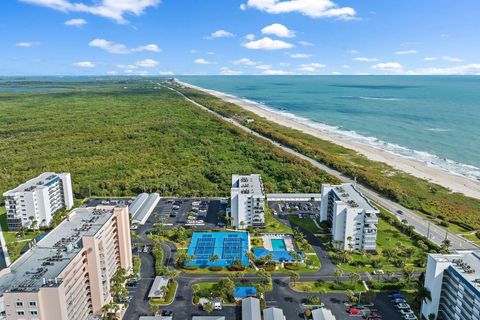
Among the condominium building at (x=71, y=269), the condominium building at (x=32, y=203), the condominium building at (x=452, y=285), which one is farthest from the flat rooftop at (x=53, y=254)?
the condominium building at (x=452, y=285)

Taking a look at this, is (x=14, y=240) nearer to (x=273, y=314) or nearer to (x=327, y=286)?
(x=273, y=314)

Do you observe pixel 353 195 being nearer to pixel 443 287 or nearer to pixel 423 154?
pixel 443 287

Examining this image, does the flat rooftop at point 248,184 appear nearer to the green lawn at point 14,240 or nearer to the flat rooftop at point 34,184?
the flat rooftop at point 34,184

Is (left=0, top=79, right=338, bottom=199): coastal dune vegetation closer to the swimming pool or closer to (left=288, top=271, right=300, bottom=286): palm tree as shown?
the swimming pool

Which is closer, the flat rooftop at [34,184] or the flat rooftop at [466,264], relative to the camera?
the flat rooftop at [466,264]

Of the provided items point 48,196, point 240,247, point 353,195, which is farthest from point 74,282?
point 353,195

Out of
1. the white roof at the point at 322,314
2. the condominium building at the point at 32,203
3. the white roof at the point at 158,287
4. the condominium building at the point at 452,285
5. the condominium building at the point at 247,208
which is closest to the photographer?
the condominium building at the point at 452,285

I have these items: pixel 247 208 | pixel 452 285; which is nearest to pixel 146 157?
pixel 247 208
